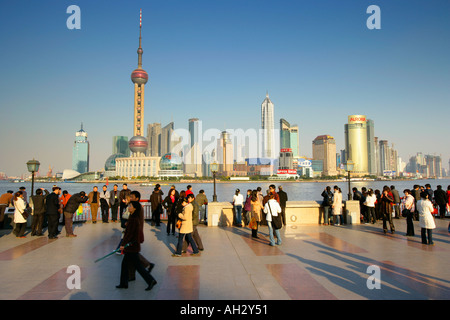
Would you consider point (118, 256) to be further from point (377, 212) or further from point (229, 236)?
point (377, 212)

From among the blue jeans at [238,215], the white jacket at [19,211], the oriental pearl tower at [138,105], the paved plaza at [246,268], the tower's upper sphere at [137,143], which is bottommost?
the paved plaza at [246,268]

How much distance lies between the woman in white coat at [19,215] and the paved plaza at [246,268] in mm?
463

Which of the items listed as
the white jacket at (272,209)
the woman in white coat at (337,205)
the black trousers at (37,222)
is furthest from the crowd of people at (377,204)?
the black trousers at (37,222)

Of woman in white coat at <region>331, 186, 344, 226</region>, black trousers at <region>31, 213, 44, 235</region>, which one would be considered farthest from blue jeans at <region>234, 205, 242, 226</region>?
black trousers at <region>31, 213, 44, 235</region>

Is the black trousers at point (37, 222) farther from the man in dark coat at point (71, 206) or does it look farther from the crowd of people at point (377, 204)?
the crowd of people at point (377, 204)

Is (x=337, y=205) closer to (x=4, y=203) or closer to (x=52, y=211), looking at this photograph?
(x=52, y=211)

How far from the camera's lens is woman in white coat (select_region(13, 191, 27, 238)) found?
11.4 m

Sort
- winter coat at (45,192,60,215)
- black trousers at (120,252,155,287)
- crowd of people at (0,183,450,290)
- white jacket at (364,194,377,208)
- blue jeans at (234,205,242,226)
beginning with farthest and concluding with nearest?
blue jeans at (234,205,242,226)
white jacket at (364,194,377,208)
winter coat at (45,192,60,215)
crowd of people at (0,183,450,290)
black trousers at (120,252,155,287)

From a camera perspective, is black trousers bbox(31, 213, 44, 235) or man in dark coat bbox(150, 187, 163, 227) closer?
black trousers bbox(31, 213, 44, 235)

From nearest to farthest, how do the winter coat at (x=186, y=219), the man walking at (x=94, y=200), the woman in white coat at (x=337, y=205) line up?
the winter coat at (x=186, y=219)
the woman in white coat at (x=337, y=205)
the man walking at (x=94, y=200)

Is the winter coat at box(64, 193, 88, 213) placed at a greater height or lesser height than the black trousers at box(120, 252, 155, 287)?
greater

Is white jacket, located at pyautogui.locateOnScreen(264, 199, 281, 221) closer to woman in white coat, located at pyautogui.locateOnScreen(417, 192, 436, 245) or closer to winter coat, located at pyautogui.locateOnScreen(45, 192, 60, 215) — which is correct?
A: woman in white coat, located at pyautogui.locateOnScreen(417, 192, 436, 245)

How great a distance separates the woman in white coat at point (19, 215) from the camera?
37.3 feet

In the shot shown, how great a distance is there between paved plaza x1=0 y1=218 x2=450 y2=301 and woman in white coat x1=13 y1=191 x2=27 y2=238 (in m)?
0.46
